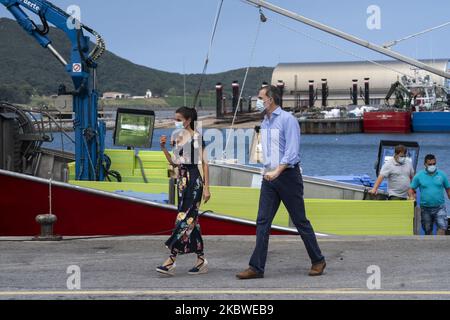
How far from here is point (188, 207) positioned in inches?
357

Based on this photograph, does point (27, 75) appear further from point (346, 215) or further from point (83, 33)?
point (346, 215)

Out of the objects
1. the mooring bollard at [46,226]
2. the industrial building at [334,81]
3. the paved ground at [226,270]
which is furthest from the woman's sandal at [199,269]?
the industrial building at [334,81]

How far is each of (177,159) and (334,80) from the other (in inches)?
5222

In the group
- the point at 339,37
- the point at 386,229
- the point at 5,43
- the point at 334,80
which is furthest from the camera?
the point at 334,80

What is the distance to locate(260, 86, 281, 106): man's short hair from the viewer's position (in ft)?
28.9

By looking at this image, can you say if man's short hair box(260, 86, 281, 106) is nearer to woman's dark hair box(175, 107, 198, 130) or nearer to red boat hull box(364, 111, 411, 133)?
woman's dark hair box(175, 107, 198, 130)

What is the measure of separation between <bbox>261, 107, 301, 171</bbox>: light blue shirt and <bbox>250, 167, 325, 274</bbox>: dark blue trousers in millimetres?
141

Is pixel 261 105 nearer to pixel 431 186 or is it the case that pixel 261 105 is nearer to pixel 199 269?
pixel 199 269

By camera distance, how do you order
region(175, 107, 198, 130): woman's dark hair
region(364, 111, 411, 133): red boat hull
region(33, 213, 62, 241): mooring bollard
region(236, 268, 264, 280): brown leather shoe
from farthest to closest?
region(364, 111, 411, 133): red boat hull, region(33, 213, 62, 241): mooring bollard, region(175, 107, 198, 130): woman's dark hair, region(236, 268, 264, 280): brown leather shoe

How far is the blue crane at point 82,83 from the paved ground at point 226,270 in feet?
20.3

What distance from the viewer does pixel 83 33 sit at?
1691 centimetres

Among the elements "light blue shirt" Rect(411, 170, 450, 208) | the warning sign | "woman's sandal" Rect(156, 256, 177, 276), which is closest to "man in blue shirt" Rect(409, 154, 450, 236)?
"light blue shirt" Rect(411, 170, 450, 208)
